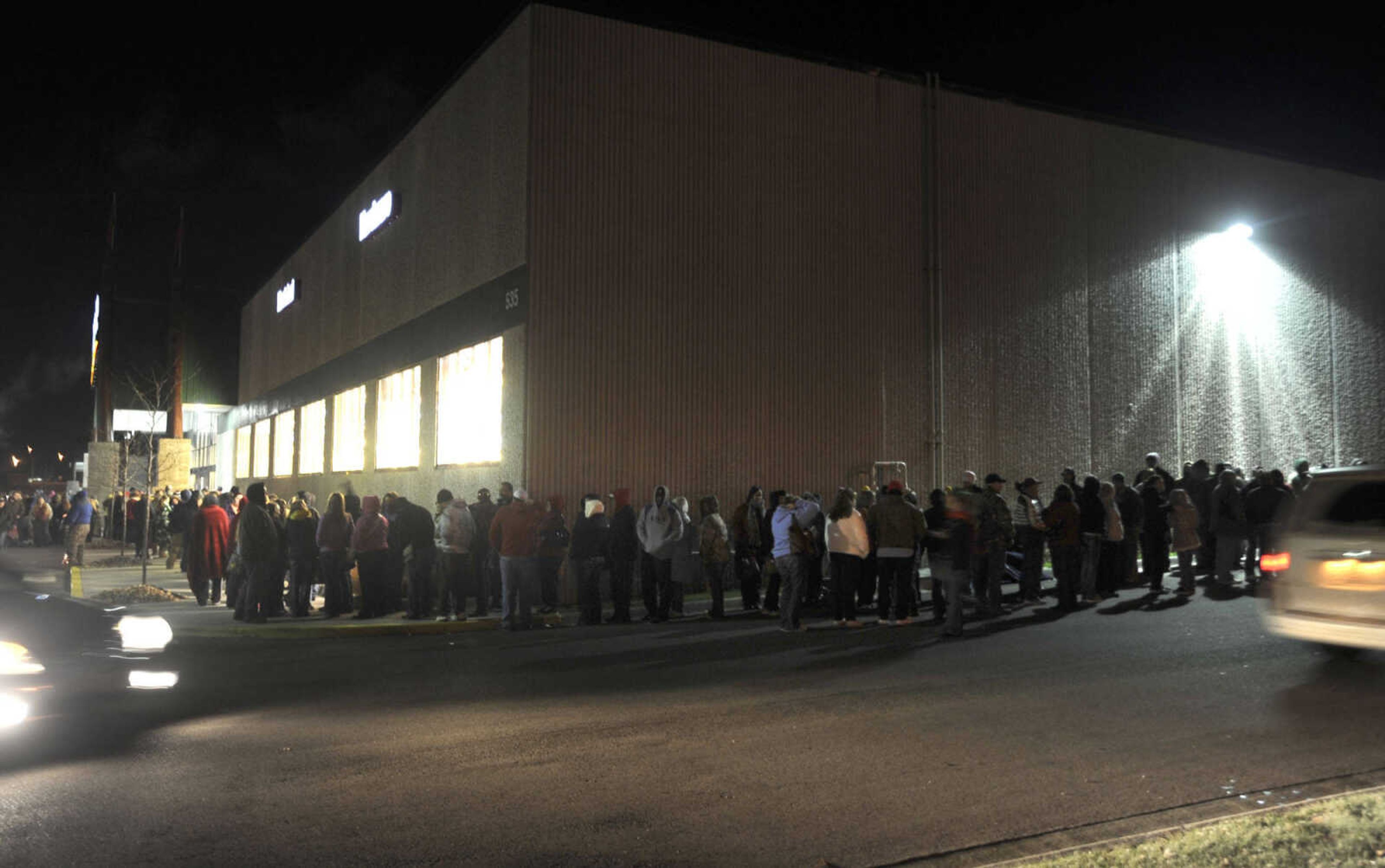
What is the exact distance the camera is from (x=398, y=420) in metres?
25.3

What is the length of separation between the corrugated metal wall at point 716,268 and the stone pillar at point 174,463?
17.2 metres

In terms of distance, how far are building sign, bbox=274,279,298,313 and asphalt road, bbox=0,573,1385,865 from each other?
27.1 metres

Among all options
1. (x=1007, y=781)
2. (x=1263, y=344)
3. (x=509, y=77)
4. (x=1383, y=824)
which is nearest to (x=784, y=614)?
(x=1007, y=781)

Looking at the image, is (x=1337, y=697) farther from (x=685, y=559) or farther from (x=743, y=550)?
(x=743, y=550)

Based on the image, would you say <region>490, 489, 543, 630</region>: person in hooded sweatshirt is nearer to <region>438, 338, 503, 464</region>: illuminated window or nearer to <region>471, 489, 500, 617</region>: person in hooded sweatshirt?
<region>471, 489, 500, 617</region>: person in hooded sweatshirt

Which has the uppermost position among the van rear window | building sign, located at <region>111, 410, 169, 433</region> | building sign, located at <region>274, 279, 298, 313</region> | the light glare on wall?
building sign, located at <region>274, 279, 298, 313</region>

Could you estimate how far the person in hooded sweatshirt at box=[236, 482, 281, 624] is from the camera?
14.9 metres

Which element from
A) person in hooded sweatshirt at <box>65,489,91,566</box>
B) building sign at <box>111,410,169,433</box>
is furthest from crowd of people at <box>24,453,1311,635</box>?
building sign at <box>111,410,169,433</box>

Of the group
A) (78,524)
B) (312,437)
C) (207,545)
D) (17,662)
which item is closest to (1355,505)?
(17,662)

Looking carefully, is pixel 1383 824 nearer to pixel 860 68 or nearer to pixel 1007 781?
pixel 1007 781

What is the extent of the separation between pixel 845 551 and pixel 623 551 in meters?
3.14

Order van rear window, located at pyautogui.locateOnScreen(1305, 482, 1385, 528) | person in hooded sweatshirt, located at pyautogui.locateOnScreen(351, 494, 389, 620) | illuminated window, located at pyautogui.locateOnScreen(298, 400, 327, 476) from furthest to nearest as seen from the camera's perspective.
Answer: illuminated window, located at pyautogui.locateOnScreen(298, 400, 327, 476)
person in hooded sweatshirt, located at pyautogui.locateOnScreen(351, 494, 389, 620)
van rear window, located at pyautogui.locateOnScreen(1305, 482, 1385, 528)

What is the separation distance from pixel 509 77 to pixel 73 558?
50.8 ft

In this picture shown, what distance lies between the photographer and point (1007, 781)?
247 inches
